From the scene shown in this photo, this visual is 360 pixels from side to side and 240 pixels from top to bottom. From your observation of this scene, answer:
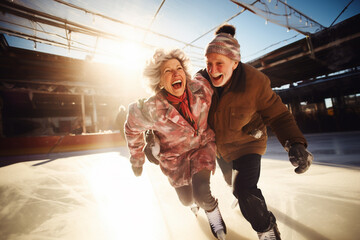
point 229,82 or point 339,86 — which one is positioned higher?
point 339,86

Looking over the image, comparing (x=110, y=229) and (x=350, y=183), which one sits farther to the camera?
(x=350, y=183)

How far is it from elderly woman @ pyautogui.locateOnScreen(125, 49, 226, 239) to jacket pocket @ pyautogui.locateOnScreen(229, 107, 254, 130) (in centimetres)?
24

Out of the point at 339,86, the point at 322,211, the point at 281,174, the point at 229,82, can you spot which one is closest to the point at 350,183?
the point at 281,174

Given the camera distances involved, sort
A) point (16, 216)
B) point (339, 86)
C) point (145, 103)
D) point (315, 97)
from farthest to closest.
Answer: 1. point (315, 97)
2. point (339, 86)
3. point (16, 216)
4. point (145, 103)

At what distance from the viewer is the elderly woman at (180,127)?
1.34 metres

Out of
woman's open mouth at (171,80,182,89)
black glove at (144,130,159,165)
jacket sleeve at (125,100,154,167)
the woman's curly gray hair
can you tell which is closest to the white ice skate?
black glove at (144,130,159,165)

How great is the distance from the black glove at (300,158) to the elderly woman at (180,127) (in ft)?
1.92

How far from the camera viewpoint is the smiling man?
112cm

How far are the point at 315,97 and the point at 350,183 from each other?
11.9m

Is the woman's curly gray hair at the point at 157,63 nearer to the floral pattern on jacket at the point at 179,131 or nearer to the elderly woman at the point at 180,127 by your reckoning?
the elderly woman at the point at 180,127

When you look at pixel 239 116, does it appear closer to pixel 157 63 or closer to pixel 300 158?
pixel 300 158

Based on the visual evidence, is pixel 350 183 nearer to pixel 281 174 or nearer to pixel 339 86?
pixel 281 174

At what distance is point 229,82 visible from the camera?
1309 mm

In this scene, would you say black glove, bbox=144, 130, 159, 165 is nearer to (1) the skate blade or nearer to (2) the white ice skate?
(2) the white ice skate
